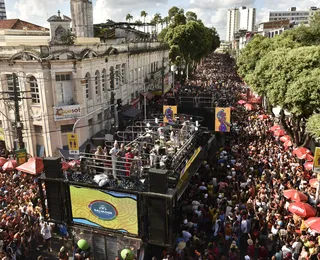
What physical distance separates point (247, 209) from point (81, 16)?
28450mm

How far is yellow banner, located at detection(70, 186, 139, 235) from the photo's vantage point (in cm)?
1186

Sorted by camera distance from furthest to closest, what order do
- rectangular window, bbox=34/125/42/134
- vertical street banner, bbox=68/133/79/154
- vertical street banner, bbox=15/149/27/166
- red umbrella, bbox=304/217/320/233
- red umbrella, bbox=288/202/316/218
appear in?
1. rectangular window, bbox=34/125/42/134
2. vertical street banner, bbox=15/149/27/166
3. vertical street banner, bbox=68/133/79/154
4. red umbrella, bbox=288/202/316/218
5. red umbrella, bbox=304/217/320/233

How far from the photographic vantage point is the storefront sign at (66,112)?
24.3 m

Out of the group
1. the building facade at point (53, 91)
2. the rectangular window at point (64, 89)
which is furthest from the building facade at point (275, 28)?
the rectangular window at point (64, 89)

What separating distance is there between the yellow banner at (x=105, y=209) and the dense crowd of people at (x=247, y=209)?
2.08m

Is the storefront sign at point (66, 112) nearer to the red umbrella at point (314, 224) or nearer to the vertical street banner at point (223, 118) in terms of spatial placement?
the vertical street banner at point (223, 118)

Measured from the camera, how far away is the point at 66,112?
24.7 m

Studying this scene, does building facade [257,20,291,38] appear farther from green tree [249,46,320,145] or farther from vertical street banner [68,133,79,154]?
vertical street banner [68,133,79,154]

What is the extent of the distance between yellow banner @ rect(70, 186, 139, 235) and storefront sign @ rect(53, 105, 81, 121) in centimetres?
1292

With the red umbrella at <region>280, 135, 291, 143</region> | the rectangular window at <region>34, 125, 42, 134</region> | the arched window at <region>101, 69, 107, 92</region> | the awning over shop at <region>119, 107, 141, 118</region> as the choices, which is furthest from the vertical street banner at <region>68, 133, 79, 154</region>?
the red umbrella at <region>280, 135, 291, 143</region>

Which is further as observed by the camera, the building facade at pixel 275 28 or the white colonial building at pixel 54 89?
the building facade at pixel 275 28

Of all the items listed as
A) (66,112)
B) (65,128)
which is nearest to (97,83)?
(66,112)

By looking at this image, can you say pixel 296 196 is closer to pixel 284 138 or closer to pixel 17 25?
pixel 284 138

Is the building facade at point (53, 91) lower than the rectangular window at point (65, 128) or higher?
higher
